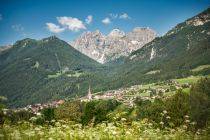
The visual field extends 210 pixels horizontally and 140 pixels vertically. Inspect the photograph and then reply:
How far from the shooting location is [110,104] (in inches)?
4906

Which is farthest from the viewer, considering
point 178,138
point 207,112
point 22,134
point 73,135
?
point 207,112

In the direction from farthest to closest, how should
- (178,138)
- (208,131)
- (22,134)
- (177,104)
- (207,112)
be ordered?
(207,112) < (177,104) < (208,131) < (178,138) < (22,134)

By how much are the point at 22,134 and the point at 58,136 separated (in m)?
0.93

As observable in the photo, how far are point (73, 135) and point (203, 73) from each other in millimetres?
202886

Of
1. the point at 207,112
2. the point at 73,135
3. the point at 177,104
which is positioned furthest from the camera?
the point at 207,112

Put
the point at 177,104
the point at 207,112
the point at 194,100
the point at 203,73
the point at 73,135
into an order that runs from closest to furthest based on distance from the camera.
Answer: the point at 73,135, the point at 177,104, the point at 207,112, the point at 194,100, the point at 203,73

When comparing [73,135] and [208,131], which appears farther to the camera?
[208,131]

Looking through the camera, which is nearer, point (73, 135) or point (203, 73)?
point (73, 135)

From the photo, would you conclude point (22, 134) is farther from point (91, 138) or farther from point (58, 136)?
point (91, 138)

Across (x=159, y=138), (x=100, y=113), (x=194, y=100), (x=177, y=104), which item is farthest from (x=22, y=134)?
(x=194, y=100)

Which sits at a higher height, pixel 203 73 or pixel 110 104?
pixel 203 73

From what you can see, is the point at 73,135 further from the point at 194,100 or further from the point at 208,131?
the point at 194,100

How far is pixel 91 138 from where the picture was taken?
7180mm

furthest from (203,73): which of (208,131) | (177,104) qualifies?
(208,131)
